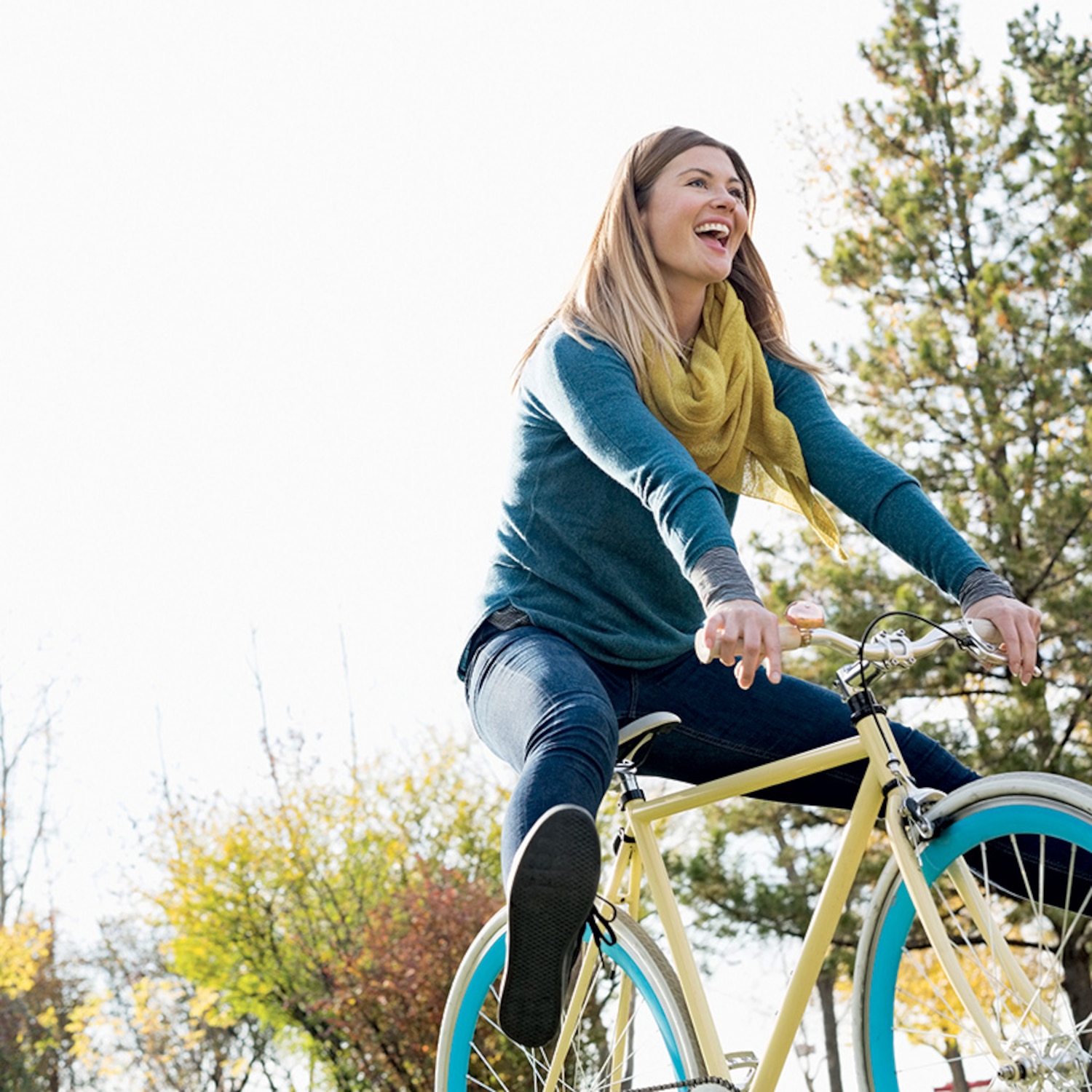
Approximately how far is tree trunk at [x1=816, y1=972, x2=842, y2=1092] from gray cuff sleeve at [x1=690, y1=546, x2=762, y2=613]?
1066 cm

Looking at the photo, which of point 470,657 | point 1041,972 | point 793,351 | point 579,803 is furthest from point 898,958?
point 793,351

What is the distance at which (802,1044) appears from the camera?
1416cm

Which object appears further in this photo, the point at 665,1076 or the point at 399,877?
the point at 399,877

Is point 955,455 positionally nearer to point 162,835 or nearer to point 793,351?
point 162,835

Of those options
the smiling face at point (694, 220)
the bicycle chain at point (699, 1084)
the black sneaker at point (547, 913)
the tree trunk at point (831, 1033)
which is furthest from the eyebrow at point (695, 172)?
the tree trunk at point (831, 1033)

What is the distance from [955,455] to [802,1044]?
6.94 meters

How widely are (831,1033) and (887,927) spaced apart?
14059mm

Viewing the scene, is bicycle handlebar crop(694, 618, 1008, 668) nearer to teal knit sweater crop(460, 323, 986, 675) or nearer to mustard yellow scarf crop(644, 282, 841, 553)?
teal knit sweater crop(460, 323, 986, 675)

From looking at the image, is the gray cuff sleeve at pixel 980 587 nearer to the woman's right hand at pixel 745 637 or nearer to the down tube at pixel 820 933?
the down tube at pixel 820 933

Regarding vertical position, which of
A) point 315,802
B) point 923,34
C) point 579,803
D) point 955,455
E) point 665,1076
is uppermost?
point 923,34

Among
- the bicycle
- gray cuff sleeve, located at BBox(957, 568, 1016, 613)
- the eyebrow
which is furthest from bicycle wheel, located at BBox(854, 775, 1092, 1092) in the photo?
the eyebrow

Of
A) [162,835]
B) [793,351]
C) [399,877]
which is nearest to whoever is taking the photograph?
[793,351]

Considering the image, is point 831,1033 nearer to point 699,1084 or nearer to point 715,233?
point 699,1084

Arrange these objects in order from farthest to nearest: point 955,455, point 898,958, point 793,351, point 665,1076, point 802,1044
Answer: point 802,1044 < point 955,455 < point 793,351 < point 665,1076 < point 898,958
